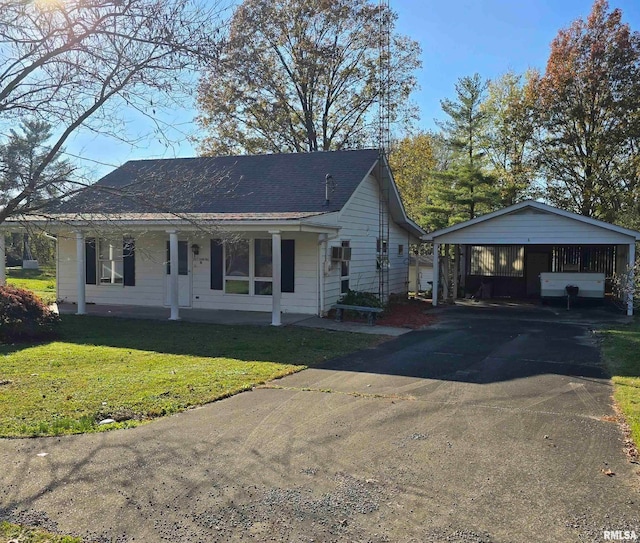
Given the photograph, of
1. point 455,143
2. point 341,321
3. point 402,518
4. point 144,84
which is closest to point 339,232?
point 341,321

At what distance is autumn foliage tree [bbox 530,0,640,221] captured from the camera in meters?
25.4

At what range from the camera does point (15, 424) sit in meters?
5.50

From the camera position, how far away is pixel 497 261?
23562 millimetres

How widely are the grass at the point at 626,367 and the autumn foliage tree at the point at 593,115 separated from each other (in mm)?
15189

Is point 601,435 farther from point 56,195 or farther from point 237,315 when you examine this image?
point 237,315

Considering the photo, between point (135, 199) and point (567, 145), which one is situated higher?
point (567, 145)

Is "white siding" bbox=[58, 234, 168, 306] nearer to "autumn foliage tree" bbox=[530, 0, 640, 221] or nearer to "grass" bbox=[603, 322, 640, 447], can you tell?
"grass" bbox=[603, 322, 640, 447]

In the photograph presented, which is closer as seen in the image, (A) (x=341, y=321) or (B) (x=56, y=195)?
(B) (x=56, y=195)

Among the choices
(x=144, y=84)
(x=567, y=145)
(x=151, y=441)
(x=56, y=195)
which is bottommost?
(x=151, y=441)

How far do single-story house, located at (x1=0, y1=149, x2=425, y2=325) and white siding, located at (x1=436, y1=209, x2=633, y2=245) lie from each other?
290cm

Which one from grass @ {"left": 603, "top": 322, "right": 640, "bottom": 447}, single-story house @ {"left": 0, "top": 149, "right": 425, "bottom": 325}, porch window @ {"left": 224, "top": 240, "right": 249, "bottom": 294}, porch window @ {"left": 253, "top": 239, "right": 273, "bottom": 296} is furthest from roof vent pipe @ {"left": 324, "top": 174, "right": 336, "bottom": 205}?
grass @ {"left": 603, "top": 322, "right": 640, "bottom": 447}

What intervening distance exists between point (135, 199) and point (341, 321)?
8674mm

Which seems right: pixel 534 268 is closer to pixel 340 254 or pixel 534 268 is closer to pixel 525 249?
pixel 525 249

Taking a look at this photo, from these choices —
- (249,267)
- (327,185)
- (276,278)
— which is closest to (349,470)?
(276,278)
